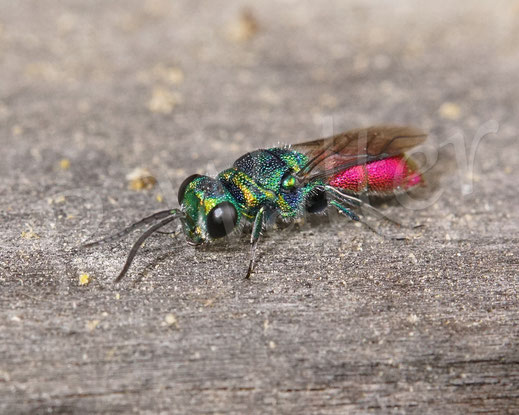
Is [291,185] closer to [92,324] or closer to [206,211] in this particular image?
[206,211]

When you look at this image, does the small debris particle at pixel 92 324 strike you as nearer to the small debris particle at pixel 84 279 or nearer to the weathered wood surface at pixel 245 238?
the weathered wood surface at pixel 245 238

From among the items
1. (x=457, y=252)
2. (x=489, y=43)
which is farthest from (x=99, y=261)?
(x=489, y=43)

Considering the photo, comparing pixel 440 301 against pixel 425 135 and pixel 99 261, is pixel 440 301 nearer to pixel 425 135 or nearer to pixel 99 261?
pixel 425 135

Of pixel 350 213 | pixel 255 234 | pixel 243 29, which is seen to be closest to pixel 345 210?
pixel 350 213

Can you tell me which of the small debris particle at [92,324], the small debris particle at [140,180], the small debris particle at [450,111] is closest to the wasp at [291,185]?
the small debris particle at [92,324]

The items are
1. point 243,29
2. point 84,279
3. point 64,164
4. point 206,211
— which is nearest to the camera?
point 84,279

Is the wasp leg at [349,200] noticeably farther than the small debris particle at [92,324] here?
Yes

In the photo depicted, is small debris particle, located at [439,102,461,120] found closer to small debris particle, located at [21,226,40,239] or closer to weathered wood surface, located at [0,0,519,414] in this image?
weathered wood surface, located at [0,0,519,414]
